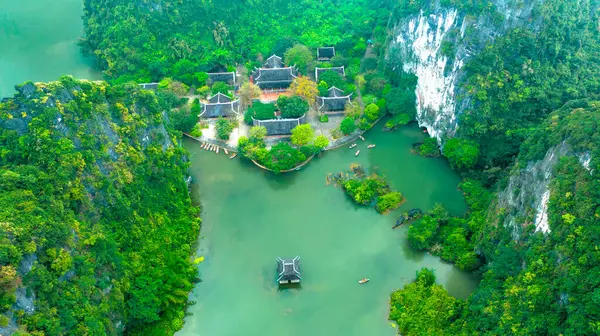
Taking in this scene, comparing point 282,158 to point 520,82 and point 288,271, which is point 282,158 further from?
point 520,82

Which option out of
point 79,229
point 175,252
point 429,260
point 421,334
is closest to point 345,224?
point 429,260

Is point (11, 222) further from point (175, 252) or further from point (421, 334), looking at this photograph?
point (421, 334)

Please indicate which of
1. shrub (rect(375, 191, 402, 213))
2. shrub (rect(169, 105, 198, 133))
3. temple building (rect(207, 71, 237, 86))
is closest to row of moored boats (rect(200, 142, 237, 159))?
shrub (rect(169, 105, 198, 133))


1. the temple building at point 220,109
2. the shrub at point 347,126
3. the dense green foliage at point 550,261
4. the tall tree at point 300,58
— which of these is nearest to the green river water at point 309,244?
the shrub at point 347,126

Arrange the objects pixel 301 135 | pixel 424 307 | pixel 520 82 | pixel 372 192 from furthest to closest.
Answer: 1. pixel 301 135
2. pixel 520 82
3. pixel 372 192
4. pixel 424 307

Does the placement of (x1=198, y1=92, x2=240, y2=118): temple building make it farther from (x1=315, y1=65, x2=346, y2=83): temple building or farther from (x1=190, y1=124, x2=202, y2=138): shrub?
(x1=315, y1=65, x2=346, y2=83): temple building


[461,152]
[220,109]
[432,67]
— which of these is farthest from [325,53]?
[461,152]
